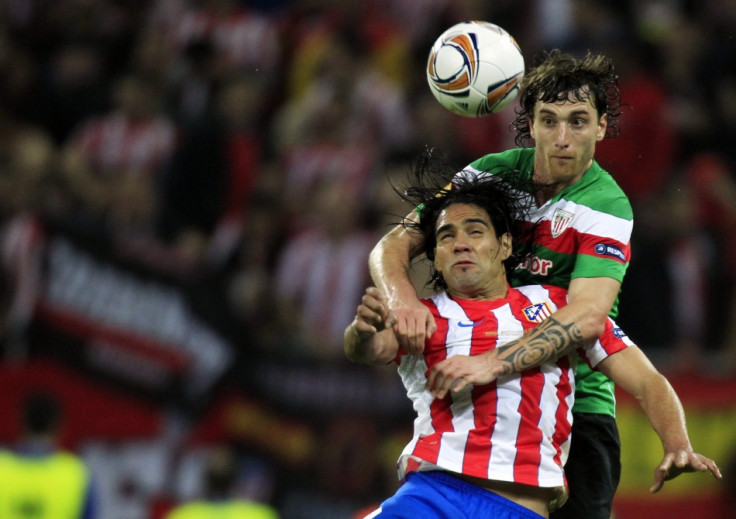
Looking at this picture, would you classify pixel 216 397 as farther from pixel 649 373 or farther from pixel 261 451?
pixel 649 373

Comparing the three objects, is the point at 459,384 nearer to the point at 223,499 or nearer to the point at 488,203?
the point at 488,203

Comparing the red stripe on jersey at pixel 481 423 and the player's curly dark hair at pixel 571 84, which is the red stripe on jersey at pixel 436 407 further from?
the player's curly dark hair at pixel 571 84

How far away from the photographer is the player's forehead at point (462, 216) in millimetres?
4242

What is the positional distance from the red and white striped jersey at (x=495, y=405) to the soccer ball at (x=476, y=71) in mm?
909

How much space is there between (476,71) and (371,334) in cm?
143

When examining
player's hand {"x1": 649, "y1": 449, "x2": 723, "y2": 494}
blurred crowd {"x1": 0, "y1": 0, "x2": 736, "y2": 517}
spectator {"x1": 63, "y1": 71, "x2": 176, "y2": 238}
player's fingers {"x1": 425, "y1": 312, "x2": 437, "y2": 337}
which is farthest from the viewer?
spectator {"x1": 63, "y1": 71, "x2": 176, "y2": 238}

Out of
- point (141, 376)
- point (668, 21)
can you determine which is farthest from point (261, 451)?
point (668, 21)

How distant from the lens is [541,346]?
3.97m

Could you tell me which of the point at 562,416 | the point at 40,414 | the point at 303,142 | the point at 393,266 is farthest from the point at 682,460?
the point at 303,142

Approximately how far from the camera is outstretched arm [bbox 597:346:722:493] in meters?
3.89

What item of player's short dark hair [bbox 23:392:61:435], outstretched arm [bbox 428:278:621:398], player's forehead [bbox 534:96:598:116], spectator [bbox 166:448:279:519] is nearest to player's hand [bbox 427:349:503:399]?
outstretched arm [bbox 428:278:621:398]

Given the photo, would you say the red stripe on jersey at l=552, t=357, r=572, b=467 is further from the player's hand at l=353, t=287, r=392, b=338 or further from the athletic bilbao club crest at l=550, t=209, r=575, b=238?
the player's hand at l=353, t=287, r=392, b=338

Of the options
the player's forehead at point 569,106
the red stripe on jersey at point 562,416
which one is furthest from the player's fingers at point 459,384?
the player's forehead at point 569,106

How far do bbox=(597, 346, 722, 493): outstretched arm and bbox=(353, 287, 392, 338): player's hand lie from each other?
89 cm
